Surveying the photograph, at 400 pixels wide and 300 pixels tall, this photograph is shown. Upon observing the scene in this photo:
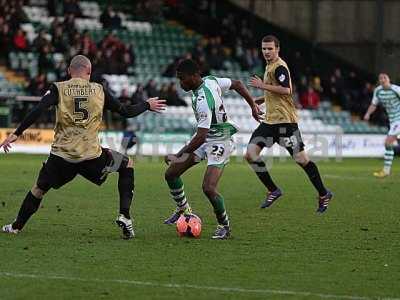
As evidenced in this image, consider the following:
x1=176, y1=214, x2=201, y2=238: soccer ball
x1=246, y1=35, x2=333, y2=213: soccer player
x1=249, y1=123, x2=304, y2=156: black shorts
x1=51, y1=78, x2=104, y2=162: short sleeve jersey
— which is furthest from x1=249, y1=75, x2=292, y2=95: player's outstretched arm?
x1=51, y1=78, x2=104, y2=162: short sleeve jersey

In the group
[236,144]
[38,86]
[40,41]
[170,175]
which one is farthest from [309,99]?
[170,175]

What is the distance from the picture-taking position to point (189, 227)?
36.3 ft

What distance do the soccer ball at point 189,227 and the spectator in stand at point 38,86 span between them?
61.0 feet

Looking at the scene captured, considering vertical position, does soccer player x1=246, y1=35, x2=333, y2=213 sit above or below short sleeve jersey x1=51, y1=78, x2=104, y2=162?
below

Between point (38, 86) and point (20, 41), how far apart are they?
2297mm

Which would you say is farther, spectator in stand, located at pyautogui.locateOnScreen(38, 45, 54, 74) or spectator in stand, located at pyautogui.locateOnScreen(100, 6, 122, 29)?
spectator in stand, located at pyautogui.locateOnScreen(100, 6, 122, 29)

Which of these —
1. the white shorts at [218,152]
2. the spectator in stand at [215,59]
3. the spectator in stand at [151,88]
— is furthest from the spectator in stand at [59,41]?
the white shorts at [218,152]

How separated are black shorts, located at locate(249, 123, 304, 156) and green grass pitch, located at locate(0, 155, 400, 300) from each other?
97cm

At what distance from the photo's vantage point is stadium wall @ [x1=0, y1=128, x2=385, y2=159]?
28.4 metres

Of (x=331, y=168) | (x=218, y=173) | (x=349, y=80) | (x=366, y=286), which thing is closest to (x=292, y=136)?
(x=218, y=173)

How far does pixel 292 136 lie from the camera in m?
14.3

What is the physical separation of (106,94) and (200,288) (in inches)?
132

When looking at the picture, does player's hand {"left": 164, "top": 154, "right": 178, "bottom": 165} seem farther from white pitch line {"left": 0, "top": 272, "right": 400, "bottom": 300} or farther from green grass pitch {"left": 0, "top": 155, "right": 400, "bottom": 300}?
white pitch line {"left": 0, "top": 272, "right": 400, "bottom": 300}

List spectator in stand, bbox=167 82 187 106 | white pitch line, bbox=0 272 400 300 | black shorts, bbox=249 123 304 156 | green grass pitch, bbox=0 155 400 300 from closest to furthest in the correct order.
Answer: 1. white pitch line, bbox=0 272 400 300
2. green grass pitch, bbox=0 155 400 300
3. black shorts, bbox=249 123 304 156
4. spectator in stand, bbox=167 82 187 106
